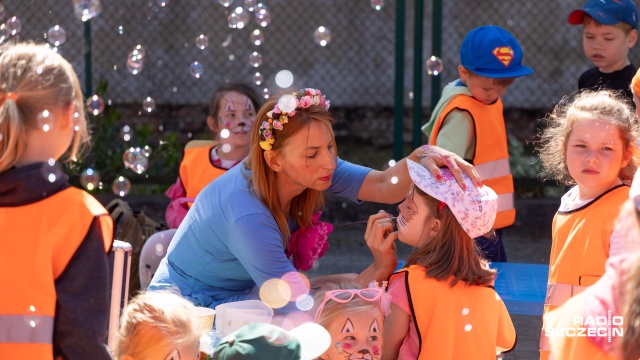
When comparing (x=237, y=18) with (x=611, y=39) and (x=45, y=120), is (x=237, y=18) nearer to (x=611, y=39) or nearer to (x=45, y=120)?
(x=611, y=39)

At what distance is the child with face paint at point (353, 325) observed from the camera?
2.72 metres

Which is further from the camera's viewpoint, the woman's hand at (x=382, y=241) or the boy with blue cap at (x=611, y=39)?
the boy with blue cap at (x=611, y=39)

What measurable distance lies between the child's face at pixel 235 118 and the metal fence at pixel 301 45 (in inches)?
126

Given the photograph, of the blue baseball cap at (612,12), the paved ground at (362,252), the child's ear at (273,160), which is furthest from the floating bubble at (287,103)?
the paved ground at (362,252)

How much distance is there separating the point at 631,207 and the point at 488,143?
2.43 m

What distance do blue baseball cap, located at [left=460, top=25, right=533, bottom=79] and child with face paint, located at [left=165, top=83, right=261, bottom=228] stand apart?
110 centimetres

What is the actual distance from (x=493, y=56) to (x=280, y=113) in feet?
5.06

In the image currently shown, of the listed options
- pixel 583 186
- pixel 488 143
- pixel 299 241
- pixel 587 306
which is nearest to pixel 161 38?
pixel 488 143

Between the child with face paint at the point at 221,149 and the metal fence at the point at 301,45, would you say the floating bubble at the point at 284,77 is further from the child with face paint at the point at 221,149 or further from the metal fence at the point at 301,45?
the child with face paint at the point at 221,149

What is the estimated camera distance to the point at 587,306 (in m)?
2.25

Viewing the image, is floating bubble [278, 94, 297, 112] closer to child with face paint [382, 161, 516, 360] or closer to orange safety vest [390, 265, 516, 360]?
child with face paint [382, 161, 516, 360]

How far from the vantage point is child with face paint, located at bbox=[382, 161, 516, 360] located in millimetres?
2838

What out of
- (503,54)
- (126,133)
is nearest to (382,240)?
(503,54)

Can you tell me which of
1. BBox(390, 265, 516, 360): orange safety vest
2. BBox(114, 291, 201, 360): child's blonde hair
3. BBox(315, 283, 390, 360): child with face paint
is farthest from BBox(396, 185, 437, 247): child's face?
BBox(114, 291, 201, 360): child's blonde hair
